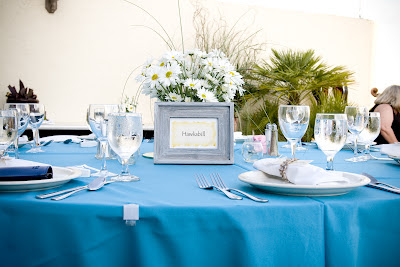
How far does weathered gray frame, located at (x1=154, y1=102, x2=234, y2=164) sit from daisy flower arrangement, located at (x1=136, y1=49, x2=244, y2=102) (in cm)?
5

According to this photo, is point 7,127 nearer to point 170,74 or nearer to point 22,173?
point 22,173

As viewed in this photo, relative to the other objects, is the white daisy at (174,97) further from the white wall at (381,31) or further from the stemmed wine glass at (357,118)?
the white wall at (381,31)

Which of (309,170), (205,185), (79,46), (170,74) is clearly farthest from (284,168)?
(79,46)

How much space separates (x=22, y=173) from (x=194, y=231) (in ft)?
1.23

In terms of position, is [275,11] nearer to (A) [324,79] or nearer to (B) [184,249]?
(A) [324,79]

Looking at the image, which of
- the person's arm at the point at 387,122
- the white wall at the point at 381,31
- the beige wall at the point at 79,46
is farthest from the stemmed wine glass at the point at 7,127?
the white wall at the point at 381,31

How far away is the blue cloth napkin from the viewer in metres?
0.78

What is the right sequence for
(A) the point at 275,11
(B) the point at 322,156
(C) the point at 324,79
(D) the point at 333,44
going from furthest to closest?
1. (D) the point at 333,44
2. (A) the point at 275,11
3. (C) the point at 324,79
4. (B) the point at 322,156

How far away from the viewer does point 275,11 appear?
5.42 m

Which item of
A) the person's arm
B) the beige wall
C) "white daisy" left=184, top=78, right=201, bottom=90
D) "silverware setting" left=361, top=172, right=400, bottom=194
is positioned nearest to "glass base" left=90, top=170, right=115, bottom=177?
"white daisy" left=184, top=78, right=201, bottom=90

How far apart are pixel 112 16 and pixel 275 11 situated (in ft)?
7.44

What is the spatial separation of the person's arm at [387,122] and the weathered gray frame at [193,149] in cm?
275

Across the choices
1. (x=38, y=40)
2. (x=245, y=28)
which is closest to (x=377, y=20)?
(x=245, y=28)

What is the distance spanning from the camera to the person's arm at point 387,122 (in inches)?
139
